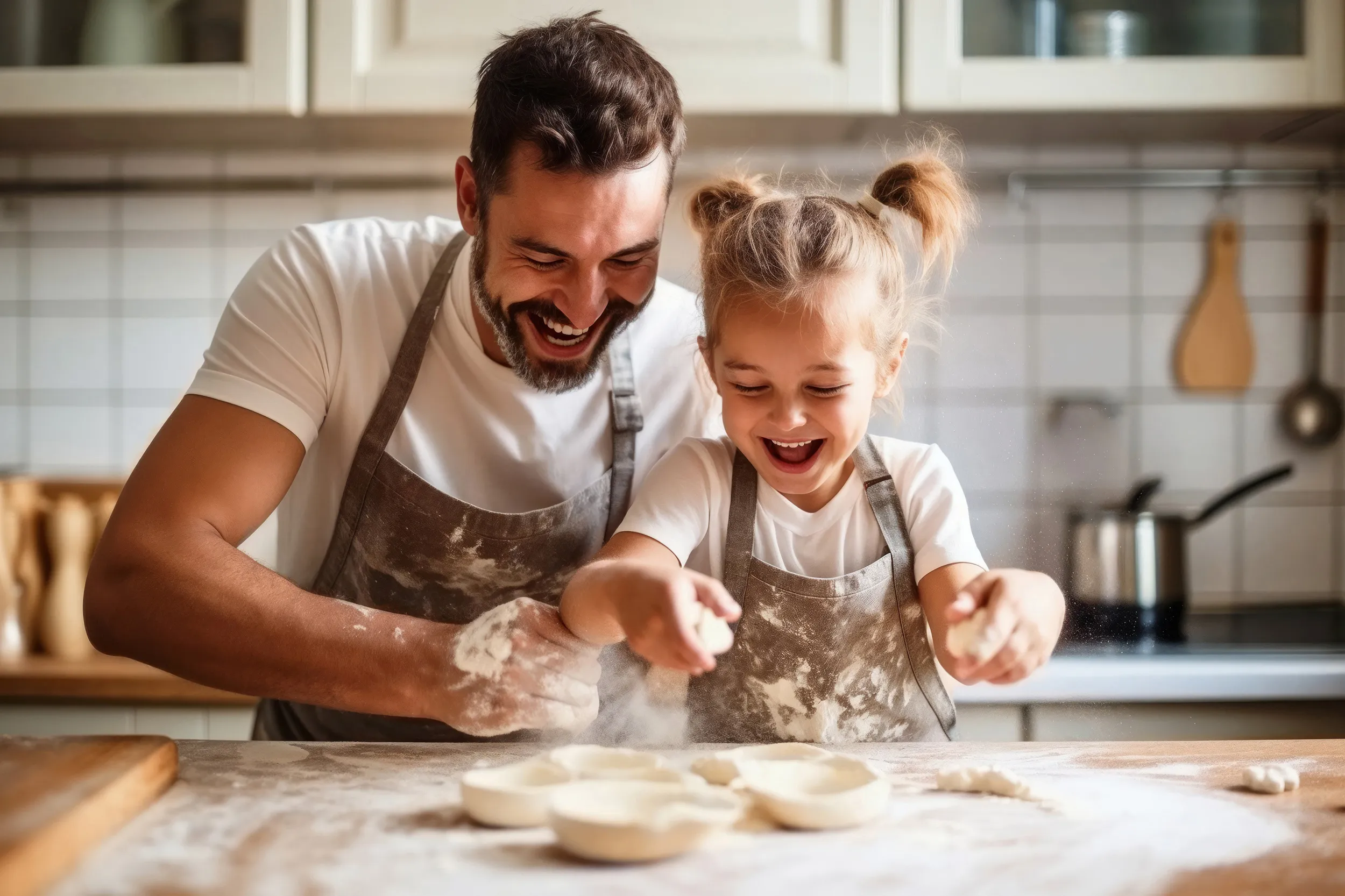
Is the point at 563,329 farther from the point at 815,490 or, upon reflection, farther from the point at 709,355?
the point at 815,490

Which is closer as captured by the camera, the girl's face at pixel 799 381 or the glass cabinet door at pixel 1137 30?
the girl's face at pixel 799 381

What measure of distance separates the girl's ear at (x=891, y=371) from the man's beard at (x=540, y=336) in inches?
9.9

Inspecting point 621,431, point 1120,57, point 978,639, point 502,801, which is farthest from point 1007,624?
point 1120,57

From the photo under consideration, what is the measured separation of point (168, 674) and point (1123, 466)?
161cm

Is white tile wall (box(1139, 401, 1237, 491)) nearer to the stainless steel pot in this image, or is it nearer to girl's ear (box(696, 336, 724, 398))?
the stainless steel pot

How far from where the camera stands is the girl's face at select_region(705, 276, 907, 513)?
107 cm

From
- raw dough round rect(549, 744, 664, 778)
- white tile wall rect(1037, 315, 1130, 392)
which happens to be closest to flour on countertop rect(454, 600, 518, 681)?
raw dough round rect(549, 744, 664, 778)

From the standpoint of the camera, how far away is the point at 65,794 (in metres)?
0.77

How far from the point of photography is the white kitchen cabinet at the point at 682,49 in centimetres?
172

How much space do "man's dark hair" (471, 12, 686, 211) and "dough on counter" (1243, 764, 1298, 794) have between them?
Result: 738 millimetres

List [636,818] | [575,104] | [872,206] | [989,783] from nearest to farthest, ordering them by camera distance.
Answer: [636,818], [989,783], [575,104], [872,206]

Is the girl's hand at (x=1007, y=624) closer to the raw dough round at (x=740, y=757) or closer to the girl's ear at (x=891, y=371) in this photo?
the raw dough round at (x=740, y=757)

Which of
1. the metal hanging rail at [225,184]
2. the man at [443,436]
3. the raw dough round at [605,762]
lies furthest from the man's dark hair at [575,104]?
the metal hanging rail at [225,184]

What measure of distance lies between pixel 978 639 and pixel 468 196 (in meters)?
0.70
